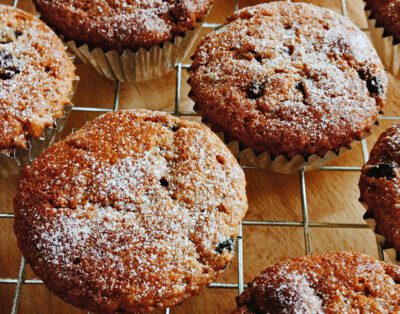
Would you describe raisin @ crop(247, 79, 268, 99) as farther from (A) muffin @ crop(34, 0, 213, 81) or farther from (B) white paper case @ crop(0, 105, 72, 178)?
(B) white paper case @ crop(0, 105, 72, 178)

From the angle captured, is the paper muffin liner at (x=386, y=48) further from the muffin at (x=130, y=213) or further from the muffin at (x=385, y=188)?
the muffin at (x=130, y=213)

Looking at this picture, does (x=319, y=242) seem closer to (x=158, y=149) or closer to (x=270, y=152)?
(x=270, y=152)

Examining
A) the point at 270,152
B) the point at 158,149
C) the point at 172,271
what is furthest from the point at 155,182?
the point at 270,152

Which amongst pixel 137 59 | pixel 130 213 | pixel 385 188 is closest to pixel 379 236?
pixel 385 188

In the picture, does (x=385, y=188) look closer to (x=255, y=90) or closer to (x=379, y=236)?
(x=379, y=236)

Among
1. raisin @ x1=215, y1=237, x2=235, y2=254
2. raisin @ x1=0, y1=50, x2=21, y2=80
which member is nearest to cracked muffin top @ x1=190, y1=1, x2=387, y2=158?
raisin @ x1=215, y1=237, x2=235, y2=254

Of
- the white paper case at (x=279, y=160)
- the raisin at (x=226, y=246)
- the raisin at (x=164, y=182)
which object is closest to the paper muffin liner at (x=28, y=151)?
the raisin at (x=164, y=182)
